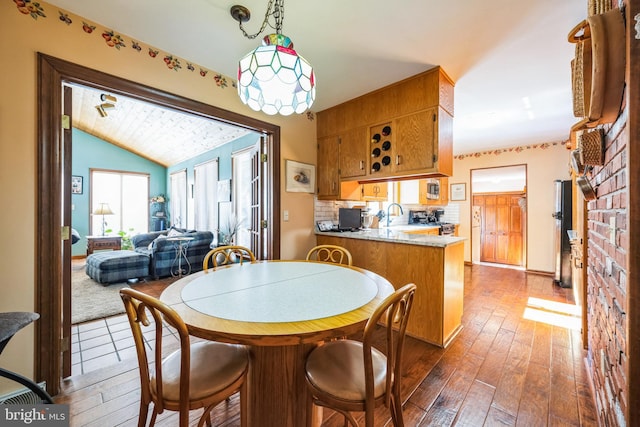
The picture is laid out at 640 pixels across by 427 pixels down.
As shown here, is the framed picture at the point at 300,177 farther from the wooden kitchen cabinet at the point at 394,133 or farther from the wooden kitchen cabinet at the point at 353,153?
the wooden kitchen cabinet at the point at 353,153

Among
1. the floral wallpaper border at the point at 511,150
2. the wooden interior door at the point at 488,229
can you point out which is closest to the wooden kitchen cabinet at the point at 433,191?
the floral wallpaper border at the point at 511,150

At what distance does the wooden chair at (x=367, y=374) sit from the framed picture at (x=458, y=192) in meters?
5.10

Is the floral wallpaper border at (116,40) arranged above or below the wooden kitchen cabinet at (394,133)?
above

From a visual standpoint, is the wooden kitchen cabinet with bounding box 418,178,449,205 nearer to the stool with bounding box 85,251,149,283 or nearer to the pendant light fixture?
the pendant light fixture

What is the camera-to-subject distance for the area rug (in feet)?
8.83

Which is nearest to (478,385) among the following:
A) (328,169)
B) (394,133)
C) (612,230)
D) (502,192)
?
(612,230)

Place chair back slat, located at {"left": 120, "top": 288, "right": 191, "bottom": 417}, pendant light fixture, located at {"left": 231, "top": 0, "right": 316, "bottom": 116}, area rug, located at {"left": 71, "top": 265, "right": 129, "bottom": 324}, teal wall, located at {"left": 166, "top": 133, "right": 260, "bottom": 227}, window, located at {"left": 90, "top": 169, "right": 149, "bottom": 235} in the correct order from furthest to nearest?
window, located at {"left": 90, "top": 169, "right": 149, "bottom": 235} → teal wall, located at {"left": 166, "top": 133, "right": 260, "bottom": 227} → area rug, located at {"left": 71, "top": 265, "right": 129, "bottom": 324} → pendant light fixture, located at {"left": 231, "top": 0, "right": 316, "bottom": 116} → chair back slat, located at {"left": 120, "top": 288, "right": 191, "bottom": 417}

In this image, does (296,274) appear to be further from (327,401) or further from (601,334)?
Answer: (601,334)

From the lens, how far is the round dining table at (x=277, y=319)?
85cm

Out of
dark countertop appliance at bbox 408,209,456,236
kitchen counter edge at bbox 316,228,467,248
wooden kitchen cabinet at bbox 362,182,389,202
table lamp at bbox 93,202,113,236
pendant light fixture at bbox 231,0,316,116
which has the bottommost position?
kitchen counter edge at bbox 316,228,467,248

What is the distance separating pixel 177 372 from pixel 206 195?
5.16 meters

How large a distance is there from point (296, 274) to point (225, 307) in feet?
1.95

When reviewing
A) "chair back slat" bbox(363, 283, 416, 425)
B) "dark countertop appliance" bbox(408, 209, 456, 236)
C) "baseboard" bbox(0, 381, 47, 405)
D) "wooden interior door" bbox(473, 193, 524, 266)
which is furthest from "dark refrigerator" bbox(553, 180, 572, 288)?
"baseboard" bbox(0, 381, 47, 405)

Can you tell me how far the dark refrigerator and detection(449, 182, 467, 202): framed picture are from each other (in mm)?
1557
